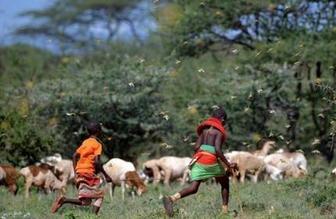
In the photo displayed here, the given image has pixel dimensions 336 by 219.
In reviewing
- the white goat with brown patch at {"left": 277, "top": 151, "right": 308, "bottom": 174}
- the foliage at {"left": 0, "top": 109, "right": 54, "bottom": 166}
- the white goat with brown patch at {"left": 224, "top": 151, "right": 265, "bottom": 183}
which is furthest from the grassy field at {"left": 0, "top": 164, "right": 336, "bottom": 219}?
the white goat with brown patch at {"left": 277, "top": 151, "right": 308, "bottom": 174}

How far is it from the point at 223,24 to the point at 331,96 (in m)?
15.7

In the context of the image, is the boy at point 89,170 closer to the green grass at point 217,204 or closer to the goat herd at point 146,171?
the green grass at point 217,204

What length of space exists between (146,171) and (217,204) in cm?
732

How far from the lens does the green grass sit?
11.9 meters

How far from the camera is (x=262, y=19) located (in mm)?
27844

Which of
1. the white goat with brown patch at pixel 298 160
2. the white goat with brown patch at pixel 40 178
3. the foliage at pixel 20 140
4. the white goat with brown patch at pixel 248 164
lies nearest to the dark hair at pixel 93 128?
the white goat with brown patch at pixel 40 178

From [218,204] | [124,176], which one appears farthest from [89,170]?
[124,176]

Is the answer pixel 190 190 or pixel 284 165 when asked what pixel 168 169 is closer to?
pixel 284 165

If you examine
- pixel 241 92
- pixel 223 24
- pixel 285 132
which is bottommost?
pixel 285 132

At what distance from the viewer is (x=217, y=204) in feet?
43.8

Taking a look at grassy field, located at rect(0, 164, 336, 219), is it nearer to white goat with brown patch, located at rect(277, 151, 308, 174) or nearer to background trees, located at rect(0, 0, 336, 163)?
white goat with brown patch, located at rect(277, 151, 308, 174)

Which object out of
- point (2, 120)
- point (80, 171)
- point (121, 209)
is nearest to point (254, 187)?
point (121, 209)

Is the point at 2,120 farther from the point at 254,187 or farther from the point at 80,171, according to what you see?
the point at 80,171

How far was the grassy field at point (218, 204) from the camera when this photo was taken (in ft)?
38.9
